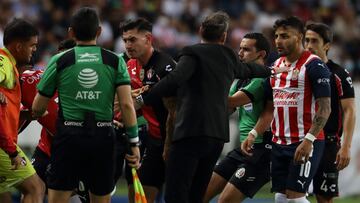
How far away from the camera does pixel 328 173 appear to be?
12.1 metres

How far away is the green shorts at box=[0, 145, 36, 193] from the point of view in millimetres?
10883

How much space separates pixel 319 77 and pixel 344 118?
1.26 m

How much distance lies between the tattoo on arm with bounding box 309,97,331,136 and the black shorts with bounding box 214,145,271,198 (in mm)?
1465

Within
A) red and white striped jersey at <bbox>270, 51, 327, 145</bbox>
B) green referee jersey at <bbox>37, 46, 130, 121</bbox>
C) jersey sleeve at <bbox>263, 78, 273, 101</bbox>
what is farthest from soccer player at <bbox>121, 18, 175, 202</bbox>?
green referee jersey at <bbox>37, 46, 130, 121</bbox>

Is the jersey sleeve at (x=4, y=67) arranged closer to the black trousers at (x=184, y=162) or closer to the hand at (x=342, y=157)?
the black trousers at (x=184, y=162)

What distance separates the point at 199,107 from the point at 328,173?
2387 mm

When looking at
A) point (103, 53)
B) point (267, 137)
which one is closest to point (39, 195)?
point (103, 53)

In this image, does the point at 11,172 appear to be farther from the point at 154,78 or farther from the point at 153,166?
the point at 154,78

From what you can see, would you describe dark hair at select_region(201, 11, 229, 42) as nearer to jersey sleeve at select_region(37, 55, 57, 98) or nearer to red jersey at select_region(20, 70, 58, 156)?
jersey sleeve at select_region(37, 55, 57, 98)

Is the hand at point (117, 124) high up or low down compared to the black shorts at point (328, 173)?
up

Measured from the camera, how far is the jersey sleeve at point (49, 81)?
32.4 ft

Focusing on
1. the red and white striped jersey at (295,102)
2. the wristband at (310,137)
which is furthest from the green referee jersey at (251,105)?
the wristband at (310,137)

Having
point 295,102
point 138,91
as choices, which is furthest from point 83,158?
point 295,102

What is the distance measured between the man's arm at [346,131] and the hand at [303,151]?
1.11 metres
